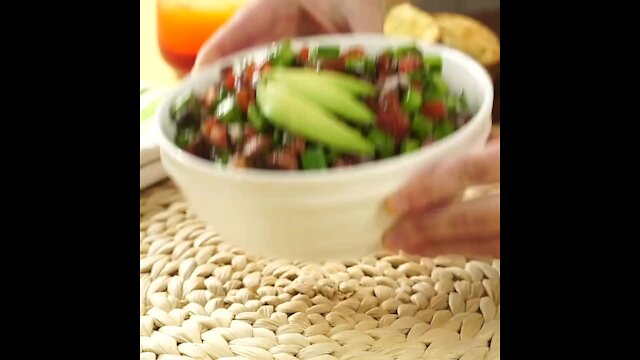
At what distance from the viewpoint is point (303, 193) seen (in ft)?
2.70

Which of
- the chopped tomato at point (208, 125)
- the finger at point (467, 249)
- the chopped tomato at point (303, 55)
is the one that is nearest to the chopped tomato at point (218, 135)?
the chopped tomato at point (208, 125)

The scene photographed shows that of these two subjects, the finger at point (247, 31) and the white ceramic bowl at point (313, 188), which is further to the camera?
the finger at point (247, 31)

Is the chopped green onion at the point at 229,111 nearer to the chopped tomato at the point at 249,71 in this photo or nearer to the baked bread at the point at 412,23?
the chopped tomato at the point at 249,71

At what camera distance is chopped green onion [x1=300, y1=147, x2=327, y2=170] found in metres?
0.82

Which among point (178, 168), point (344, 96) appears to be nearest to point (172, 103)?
point (178, 168)

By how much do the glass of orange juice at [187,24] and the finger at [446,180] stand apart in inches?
10.6

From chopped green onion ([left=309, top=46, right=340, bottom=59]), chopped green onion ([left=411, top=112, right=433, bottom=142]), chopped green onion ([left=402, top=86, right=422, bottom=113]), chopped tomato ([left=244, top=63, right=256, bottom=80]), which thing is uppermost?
chopped green onion ([left=309, top=46, right=340, bottom=59])

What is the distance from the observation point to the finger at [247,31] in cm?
93

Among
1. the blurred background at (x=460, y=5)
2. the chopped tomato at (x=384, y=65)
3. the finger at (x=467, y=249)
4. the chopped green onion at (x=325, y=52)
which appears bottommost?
the finger at (x=467, y=249)

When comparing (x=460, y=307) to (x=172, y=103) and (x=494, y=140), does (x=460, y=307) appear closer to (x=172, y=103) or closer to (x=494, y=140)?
(x=494, y=140)

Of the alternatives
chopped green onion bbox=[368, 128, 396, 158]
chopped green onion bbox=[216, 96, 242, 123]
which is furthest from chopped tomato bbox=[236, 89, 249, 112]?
chopped green onion bbox=[368, 128, 396, 158]

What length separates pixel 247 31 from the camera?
0.93m

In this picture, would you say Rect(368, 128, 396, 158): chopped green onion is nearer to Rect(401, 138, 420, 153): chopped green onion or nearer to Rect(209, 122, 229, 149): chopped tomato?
Rect(401, 138, 420, 153): chopped green onion

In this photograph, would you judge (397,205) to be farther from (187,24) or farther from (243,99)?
(187,24)
